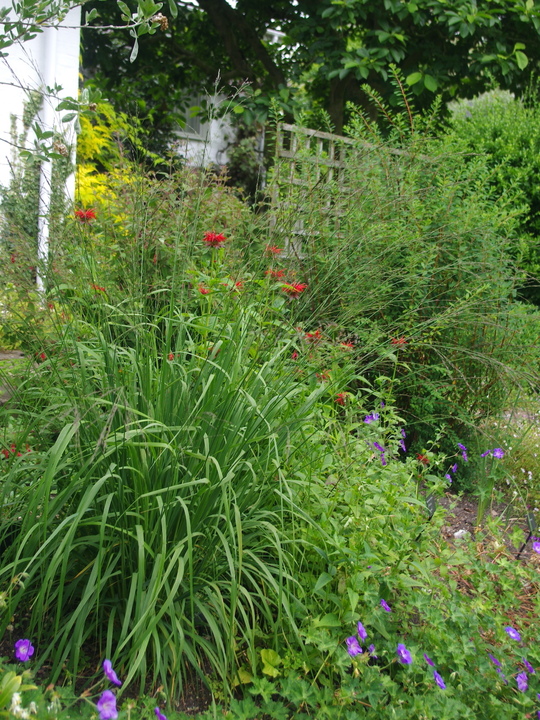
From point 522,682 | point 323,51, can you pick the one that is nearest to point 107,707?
point 522,682

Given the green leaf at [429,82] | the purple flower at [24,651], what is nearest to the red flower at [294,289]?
A: the purple flower at [24,651]

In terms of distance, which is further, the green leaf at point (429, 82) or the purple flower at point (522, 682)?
the green leaf at point (429, 82)

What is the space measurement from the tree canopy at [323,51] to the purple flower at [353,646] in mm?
5525

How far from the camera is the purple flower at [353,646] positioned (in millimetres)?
1703

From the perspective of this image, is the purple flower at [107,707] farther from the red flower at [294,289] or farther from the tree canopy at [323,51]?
the tree canopy at [323,51]

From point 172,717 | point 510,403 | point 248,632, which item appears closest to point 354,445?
point 248,632

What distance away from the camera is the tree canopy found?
710 centimetres

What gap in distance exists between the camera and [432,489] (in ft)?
7.82

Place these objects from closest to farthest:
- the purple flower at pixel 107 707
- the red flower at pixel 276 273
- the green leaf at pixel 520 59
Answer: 1. the purple flower at pixel 107 707
2. the red flower at pixel 276 273
3. the green leaf at pixel 520 59

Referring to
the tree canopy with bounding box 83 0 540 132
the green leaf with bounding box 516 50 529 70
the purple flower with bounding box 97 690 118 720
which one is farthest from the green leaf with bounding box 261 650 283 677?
the green leaf with bounding box 516 50 529 70

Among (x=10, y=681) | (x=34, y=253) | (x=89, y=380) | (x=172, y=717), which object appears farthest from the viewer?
(x=34, y=253)

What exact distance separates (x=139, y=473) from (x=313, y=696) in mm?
747

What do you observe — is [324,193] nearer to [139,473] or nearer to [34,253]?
[34,253]

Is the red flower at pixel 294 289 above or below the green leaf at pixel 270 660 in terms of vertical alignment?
above
